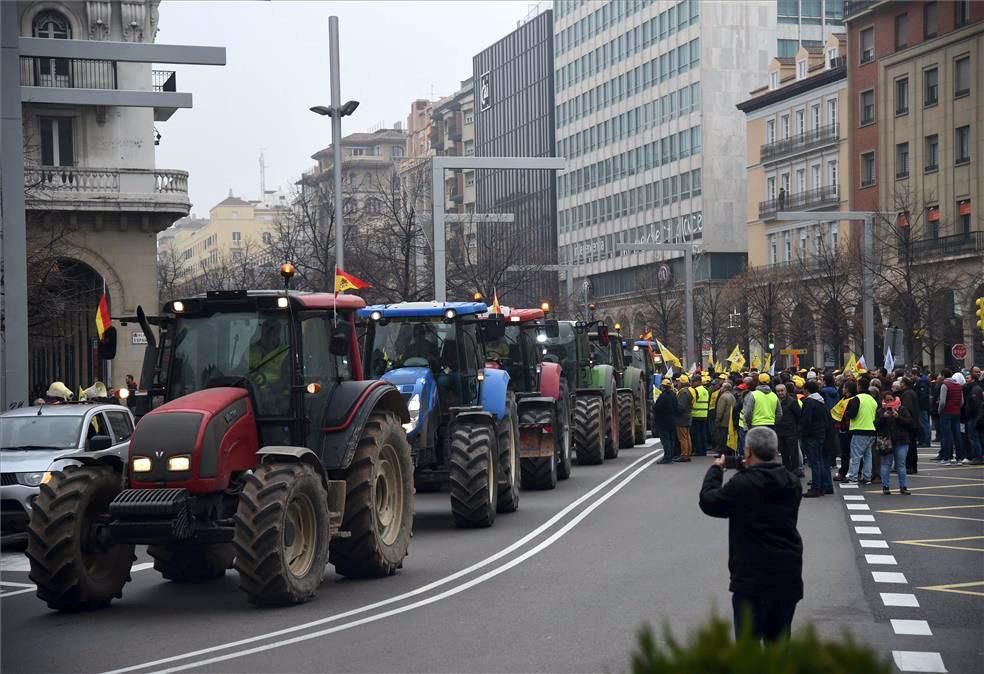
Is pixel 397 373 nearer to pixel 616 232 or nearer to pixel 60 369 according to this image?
pixel 60 369

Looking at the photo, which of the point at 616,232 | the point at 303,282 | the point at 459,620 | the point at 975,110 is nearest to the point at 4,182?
the point at 459,620

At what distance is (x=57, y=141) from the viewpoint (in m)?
40.8

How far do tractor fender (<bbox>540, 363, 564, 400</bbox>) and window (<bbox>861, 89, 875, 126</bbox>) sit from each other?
161 feet

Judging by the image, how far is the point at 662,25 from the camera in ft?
323

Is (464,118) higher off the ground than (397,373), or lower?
higher

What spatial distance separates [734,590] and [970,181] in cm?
5270

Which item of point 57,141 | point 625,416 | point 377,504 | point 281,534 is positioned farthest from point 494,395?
point 57,141

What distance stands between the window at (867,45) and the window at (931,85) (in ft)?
27.3

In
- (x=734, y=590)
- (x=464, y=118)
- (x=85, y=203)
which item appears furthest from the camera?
(x=464, y=118)

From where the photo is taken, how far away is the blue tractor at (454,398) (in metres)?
17.8

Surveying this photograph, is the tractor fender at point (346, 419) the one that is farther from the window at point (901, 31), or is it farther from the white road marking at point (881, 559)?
the window at point (901, 31)

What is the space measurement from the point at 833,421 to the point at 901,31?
43907 mm

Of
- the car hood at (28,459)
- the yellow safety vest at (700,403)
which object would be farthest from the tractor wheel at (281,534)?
the yellow safety vest at (700,403)

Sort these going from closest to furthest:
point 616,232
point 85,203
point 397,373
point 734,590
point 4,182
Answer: point 734,590, point 4,182, point 397,373, point 85,203, point 616,232
